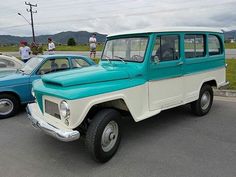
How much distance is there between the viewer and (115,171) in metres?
3.65

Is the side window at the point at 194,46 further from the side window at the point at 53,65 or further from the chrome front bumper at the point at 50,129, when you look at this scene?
the side window at the point at 53,65

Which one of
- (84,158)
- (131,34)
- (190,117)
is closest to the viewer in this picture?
(84,158)

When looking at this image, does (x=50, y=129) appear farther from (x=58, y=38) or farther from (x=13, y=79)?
(x=58, y=38)

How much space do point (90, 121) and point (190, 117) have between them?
2.87 meters

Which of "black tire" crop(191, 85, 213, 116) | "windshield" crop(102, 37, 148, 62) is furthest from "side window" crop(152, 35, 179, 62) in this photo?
"black tire" crop(191, 85, 213, 116)

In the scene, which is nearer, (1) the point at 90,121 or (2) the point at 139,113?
(1) the point at 90,121

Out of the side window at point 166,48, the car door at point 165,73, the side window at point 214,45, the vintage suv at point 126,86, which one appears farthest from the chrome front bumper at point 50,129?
the side window at point 214,45

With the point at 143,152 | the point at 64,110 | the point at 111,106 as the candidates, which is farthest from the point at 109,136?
the point at 64,110

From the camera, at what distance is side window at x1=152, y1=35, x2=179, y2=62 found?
4.68 m

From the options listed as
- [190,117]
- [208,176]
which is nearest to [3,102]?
[190,117]

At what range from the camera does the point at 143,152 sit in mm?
4191

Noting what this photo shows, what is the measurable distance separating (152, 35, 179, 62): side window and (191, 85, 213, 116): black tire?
1287 millimetres

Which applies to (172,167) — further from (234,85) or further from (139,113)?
(234,85)

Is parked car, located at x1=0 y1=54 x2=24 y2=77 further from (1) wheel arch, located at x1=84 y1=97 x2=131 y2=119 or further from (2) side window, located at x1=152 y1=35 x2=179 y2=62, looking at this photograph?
(2) side window, located at x1=152 y1=35 x2=179 y2=62
